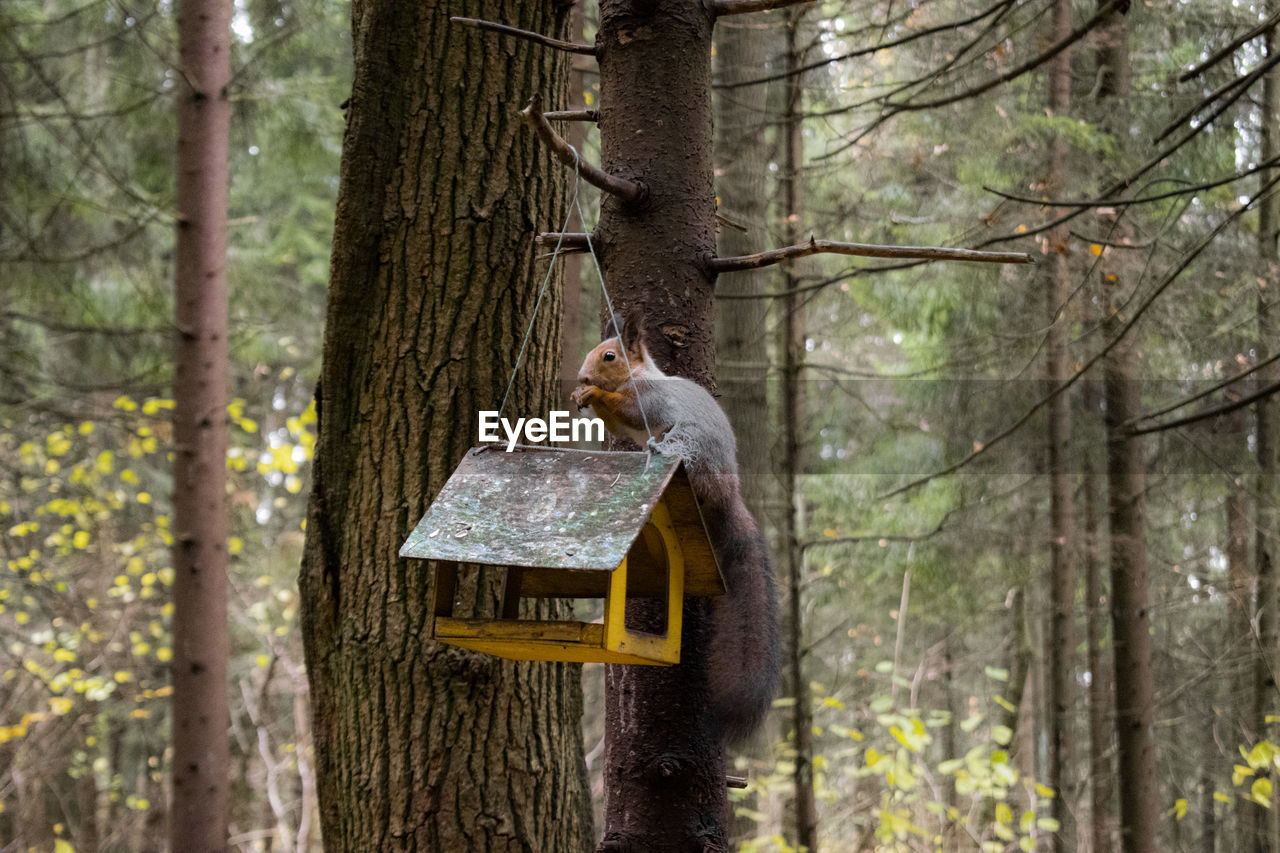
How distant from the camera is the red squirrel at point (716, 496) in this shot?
1.95 meters

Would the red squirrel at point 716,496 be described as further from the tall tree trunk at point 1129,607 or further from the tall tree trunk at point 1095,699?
the tall tree trunk at point 1095,699

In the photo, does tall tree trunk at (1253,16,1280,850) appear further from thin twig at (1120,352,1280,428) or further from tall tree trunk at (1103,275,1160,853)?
thin twig at (1120,352,1280,428)

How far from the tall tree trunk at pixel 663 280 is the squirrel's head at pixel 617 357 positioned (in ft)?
0.38

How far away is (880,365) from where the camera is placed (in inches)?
357

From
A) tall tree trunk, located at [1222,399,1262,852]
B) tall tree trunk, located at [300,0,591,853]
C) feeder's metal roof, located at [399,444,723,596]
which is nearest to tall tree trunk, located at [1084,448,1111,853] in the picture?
tall tree trunk, located at [1222,399,1262,852]

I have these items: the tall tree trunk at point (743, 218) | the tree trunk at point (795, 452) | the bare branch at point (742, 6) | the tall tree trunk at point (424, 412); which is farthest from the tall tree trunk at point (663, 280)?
the tree trunk at point (795, 452)

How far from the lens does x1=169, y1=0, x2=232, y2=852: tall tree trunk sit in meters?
4.66

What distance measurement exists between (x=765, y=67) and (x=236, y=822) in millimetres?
9685

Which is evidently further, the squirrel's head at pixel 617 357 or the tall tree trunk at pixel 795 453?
the tall tree trunk at pixel 795 453

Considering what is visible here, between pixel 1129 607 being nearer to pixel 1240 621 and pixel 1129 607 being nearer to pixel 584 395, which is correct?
pixel 1240 621

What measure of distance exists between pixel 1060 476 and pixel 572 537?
6254 millimetres

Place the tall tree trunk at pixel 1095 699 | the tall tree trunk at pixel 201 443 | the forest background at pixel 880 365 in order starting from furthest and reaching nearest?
1. the tall tree trunk at pixel 1095 699
2. the forest background at pixel 880 365
3. the tall tree trunk at pixel 201 443

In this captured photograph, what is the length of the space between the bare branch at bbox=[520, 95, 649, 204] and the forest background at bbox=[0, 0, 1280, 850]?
8.01 feet

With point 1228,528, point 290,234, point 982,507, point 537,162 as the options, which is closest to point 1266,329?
point 982,507
